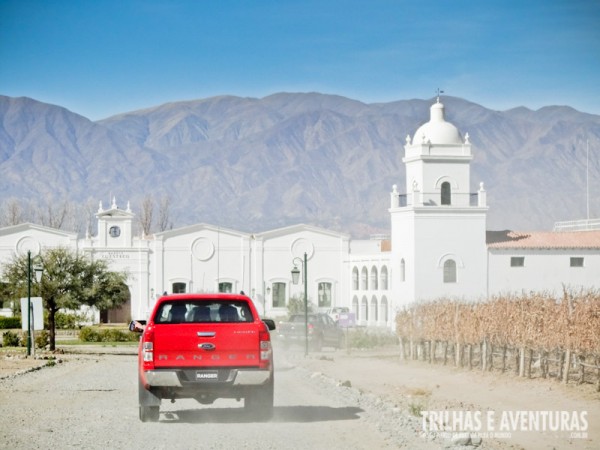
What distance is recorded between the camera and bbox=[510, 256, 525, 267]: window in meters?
72.5

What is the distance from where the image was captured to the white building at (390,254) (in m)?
71.4

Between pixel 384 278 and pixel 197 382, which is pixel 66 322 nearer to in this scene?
pixel 384 278

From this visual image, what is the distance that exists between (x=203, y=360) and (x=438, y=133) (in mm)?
57428

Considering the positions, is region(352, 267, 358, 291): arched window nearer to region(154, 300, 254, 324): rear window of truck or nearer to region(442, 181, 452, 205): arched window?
region(442, 181, 452, 205): arched window

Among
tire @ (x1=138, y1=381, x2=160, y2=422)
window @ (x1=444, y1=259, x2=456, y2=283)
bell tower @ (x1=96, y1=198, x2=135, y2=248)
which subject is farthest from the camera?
bell tower @ (x1=96, y1=198, x2=135, y2=248)

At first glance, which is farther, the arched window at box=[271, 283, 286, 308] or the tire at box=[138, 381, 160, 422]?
the arched window at box=[271, 283, 286, 308]

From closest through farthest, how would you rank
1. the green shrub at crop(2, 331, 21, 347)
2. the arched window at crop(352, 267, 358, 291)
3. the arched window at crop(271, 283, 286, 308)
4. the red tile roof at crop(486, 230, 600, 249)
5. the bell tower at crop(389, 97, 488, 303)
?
the green shrub at crop(2, 331, 21, 347)
the bell tower at crop(389, 97, 488, 303)
the red tile roof at crop(486, 230, 600, 249)
the arched window at crop(352, 267, 358, 291)
the arched window at crop(271, 283, 286, 308)

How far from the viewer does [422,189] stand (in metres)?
72.6

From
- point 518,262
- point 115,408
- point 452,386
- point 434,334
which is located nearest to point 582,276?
point 518,262

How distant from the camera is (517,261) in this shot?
72.6 metres

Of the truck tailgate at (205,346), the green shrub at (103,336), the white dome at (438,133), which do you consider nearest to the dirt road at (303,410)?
the truck tailgate at (205,346)

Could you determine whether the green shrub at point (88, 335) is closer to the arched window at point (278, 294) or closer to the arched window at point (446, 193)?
the arched window at point (446, 193)

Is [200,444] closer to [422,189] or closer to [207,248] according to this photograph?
[422,189]

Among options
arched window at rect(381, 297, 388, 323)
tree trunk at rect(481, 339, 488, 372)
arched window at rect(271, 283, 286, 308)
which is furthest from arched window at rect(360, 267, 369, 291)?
tree trunk at rect(481, 339, 488, 372)
